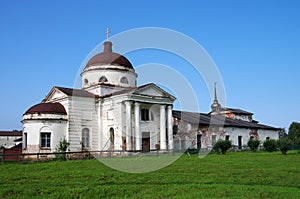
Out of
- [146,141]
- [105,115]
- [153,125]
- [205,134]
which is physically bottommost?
[146,141]

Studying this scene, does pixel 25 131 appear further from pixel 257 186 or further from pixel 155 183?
pixel 257 186

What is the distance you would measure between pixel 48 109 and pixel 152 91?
1061 cm

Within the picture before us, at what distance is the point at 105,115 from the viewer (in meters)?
35.9

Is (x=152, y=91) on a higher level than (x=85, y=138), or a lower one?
higher

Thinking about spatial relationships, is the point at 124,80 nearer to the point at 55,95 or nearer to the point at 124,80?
the point at 124,80

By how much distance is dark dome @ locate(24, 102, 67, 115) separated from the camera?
32.8 metres

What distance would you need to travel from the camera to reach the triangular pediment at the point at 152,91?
116 ft

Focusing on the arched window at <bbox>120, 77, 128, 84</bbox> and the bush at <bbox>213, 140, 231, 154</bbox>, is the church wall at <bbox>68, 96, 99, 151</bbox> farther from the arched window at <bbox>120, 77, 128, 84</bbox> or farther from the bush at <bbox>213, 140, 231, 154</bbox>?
the bush at <bbox>213, 140, 231, 154</bbox>

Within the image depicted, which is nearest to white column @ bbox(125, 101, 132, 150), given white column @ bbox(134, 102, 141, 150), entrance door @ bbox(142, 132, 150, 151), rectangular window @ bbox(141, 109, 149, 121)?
white column @ bbox(134, 102, 141, 150)

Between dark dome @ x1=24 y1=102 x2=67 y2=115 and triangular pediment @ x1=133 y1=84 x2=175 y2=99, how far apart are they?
24.5 feet

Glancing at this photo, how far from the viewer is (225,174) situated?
15.4 m

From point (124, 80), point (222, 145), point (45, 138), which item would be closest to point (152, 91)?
point (124, 80)

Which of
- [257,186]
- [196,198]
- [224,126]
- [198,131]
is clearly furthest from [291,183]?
[224,126]

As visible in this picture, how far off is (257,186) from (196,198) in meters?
3.12
